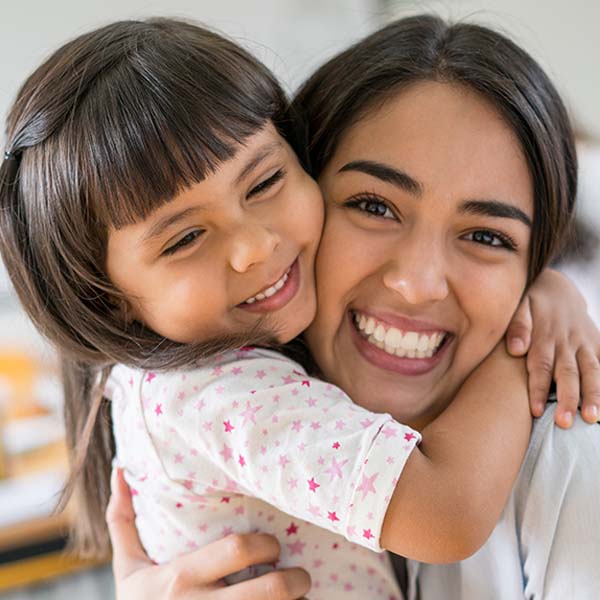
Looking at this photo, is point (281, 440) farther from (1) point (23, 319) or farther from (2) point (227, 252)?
(1) point (23, 319)

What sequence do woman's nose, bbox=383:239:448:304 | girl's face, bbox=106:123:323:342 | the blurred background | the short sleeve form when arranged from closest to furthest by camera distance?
the short sleeve < girl's face, bbox=106:123:323:342 < woman's nose, bbox=383:239:448:304 < the blurred background

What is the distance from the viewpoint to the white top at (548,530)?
1.07 m

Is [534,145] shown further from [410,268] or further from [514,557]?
[514,557]

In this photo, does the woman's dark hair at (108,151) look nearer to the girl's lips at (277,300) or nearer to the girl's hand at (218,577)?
the girl's lips at (277,300)

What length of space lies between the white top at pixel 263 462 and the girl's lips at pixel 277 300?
0.06 m

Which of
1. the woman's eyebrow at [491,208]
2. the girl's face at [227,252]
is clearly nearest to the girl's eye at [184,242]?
the girl's face at [227,252]

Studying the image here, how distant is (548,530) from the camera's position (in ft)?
3.62

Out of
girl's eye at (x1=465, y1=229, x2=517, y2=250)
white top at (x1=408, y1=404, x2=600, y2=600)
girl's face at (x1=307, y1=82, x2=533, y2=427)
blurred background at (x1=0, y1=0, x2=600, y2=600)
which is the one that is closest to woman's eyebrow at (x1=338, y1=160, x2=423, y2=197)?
girl's face at (x1=307, y1=82, x2=533, y2=427)

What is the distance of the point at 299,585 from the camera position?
1161mm

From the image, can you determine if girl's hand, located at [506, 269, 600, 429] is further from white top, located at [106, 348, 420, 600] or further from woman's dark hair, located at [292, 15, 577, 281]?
white top, located at [106, 348, 420, 600]

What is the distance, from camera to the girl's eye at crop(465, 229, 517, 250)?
124 cm

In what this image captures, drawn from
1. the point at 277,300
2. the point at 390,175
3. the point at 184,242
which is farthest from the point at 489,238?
the point at 184,242

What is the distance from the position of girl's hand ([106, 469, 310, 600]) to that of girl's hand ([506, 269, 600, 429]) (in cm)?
44

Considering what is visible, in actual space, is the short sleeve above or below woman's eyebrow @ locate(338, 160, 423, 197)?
below
